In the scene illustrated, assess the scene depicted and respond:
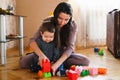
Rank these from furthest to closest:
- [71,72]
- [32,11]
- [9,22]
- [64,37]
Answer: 1. [32,11]
2. [9,22]
3. [64,37]
4. [71,72]

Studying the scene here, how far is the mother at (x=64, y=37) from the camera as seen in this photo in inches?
59.5

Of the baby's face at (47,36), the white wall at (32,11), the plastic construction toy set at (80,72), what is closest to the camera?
the plastic construction toy set at (80,72)

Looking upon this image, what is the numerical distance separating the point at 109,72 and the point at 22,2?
1724 millimetres

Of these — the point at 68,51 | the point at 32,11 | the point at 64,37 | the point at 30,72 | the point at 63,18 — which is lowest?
the point at 30,72

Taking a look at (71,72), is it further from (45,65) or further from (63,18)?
(63,18)

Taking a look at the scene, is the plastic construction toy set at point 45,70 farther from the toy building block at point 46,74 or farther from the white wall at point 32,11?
the white wall at point 32,11

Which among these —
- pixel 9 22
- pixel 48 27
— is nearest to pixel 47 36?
pixel 48 27

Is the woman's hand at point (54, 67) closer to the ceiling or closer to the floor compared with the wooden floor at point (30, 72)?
closer to the ceiling

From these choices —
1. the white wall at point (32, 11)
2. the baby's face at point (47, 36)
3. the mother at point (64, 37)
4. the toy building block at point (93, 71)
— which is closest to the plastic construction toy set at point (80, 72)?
the toy building block at point (93, 71)

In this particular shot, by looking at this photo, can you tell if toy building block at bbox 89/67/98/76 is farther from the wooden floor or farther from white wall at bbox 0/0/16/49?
white wall at bbox 0/0/16/49

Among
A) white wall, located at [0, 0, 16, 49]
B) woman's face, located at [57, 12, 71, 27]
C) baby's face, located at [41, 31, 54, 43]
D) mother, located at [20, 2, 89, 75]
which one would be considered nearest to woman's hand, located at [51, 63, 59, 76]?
mother, located at [20, 2, 89, 75]

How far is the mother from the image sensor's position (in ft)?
4.96

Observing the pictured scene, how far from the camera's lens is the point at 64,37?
165 cm

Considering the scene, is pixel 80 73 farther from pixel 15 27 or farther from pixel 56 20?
pixel 15 27
